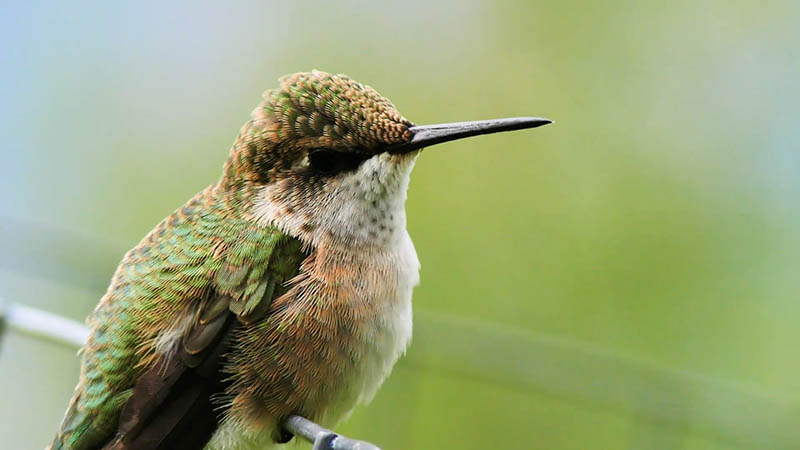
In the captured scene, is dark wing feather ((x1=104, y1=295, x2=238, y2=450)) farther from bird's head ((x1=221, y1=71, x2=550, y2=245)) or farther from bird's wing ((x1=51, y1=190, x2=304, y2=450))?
bird's head ((x1=221, y1=71, x2=550, y2=245))

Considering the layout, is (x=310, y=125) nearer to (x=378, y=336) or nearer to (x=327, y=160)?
(x=327, y=160)

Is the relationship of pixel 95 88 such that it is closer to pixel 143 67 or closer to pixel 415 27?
pixel 143 67

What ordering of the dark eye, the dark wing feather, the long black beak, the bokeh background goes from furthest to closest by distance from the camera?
1. the bokeh background
2. the dark eye
3. the dark wing feather
4. the long black beak

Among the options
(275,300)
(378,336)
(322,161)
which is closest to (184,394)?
(275,300)

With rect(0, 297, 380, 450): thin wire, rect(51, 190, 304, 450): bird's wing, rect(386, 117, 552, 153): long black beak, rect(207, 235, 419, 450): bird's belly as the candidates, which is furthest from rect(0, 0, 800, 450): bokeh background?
rect(386, 117, 552, 153): long black beak

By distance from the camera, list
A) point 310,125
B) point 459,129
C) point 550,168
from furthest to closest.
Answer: point 550,168, point 310,125, point 459,129

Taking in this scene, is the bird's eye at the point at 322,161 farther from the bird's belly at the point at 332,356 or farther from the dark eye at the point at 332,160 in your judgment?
the bird's belly at the point at 332,356
